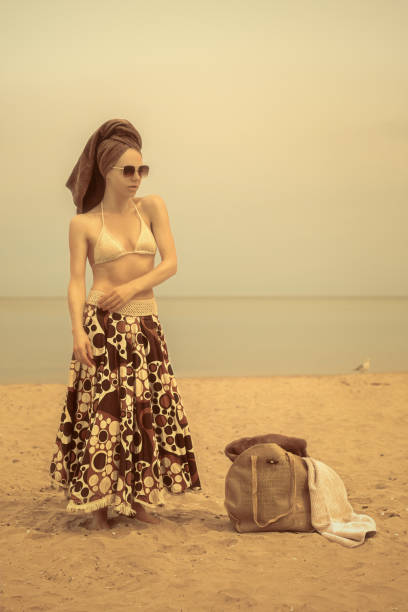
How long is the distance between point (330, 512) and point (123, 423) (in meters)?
1.03

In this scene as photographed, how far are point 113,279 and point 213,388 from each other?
4.34m

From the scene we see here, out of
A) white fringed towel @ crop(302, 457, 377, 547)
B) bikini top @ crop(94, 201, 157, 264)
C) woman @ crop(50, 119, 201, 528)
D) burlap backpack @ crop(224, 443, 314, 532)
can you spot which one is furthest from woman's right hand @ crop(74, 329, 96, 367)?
white fringed towel @ crop(302, 457, 377, 547)

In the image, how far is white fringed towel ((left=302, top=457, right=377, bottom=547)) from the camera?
9.96 feet

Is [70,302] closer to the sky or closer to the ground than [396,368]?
closer to the sky

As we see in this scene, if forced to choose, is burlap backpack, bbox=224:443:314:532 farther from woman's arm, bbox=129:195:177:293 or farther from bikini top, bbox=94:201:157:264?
bikini top, bbox=94:201:157:264

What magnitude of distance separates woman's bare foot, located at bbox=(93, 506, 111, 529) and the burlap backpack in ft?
1.98

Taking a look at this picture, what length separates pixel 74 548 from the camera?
9.57 ft

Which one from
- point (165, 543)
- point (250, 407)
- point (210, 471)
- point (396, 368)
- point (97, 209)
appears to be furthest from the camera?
point (396, 368)

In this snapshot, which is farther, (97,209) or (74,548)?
(97,209)

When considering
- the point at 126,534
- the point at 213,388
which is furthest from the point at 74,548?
the point at 213,388

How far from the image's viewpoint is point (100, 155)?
10.3 feet

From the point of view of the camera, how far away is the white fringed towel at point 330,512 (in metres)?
3.04

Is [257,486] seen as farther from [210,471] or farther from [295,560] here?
[210,471]

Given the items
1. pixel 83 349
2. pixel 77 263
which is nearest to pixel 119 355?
pixel 83 349
